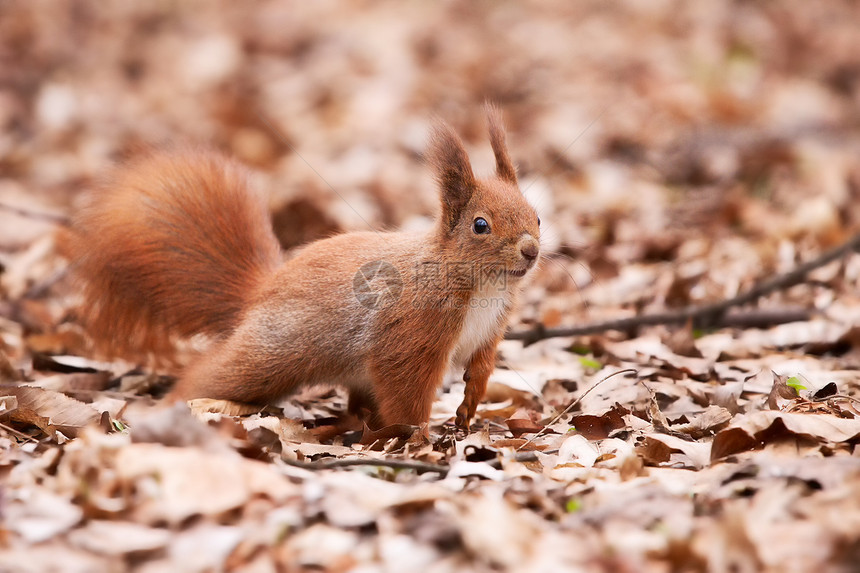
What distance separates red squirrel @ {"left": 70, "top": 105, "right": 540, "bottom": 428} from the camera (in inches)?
156

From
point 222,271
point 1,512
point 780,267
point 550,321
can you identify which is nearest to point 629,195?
point 780,267

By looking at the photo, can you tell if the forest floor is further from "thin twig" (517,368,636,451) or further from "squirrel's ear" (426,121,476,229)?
"squirrel's ear" (426,121,476,229)

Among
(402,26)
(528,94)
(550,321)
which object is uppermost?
(402,26)

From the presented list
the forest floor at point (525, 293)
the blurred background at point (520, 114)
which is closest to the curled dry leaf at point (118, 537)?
the forest floor at point (525, 293)

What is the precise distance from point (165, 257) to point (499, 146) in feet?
6.03

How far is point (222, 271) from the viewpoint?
441 centimetres

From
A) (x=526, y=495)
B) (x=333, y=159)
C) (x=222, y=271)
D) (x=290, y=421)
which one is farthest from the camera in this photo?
(x=333, y=159)

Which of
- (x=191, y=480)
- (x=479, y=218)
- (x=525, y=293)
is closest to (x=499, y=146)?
(x=479, y=218)

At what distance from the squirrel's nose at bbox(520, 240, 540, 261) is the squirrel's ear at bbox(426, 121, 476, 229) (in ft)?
1.22

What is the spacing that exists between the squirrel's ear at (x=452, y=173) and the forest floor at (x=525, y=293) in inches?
11.2

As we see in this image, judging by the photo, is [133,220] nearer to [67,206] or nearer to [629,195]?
[67,206]

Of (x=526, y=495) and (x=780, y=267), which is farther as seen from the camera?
(x=780, y=267)

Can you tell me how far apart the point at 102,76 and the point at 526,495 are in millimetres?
9714

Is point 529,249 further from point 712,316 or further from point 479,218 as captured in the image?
point 712,316
